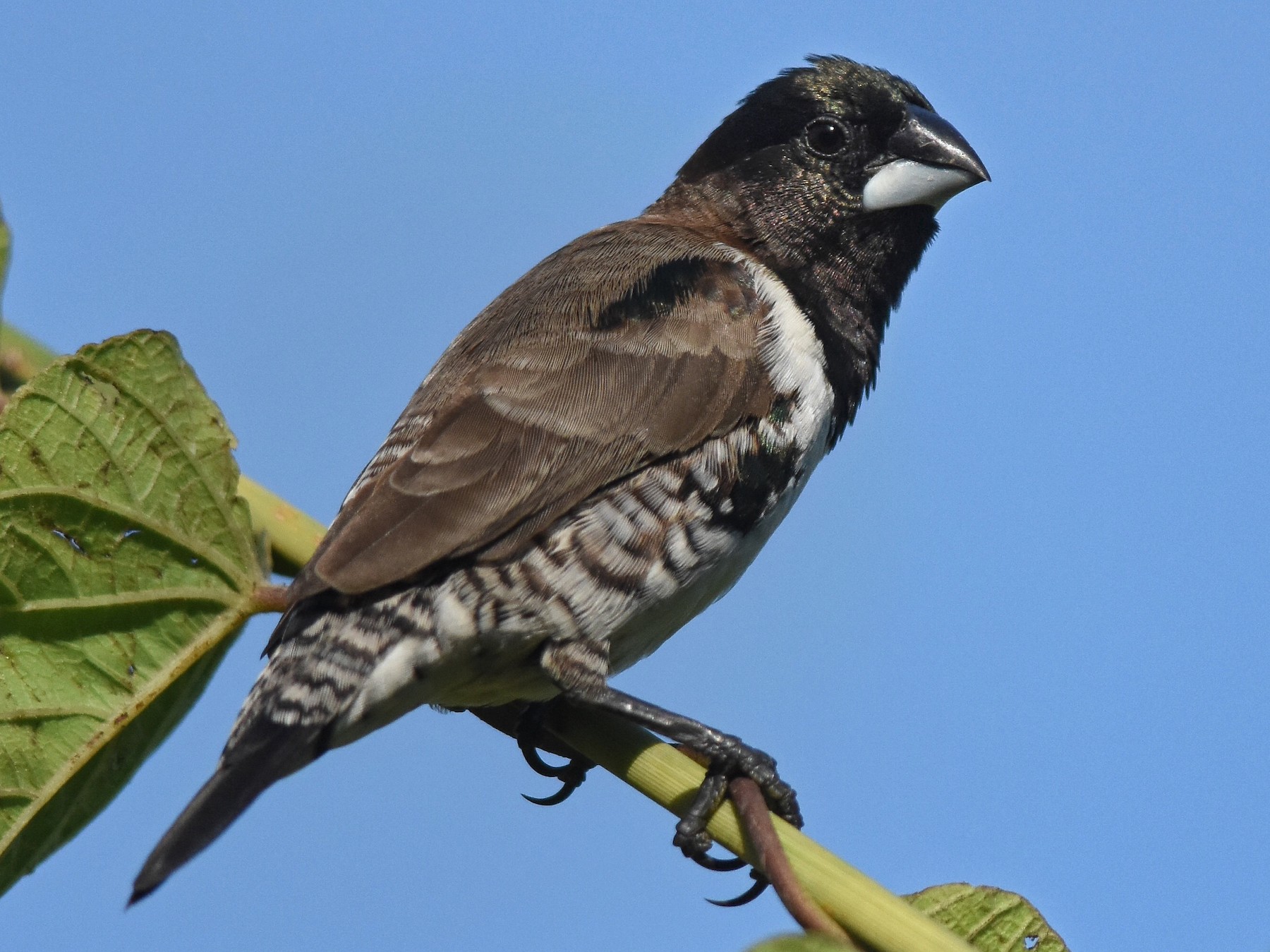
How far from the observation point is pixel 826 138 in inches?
161

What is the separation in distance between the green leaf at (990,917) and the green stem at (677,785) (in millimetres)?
401

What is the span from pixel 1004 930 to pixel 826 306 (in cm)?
192

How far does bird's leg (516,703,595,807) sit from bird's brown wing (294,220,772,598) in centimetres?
56

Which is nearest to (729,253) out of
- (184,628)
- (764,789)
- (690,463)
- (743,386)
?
(743,386)

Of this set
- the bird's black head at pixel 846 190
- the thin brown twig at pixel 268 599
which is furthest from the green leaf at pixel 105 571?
the bird's black head at pixel 846 190

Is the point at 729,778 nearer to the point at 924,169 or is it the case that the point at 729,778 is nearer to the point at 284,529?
the point at 284,529

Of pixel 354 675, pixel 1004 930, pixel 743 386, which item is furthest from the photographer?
pixel 743 386

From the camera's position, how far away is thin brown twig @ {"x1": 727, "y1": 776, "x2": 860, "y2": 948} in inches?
77.2

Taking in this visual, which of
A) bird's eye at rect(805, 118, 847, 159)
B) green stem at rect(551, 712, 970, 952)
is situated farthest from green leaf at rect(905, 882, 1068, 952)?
bird's eye at rect(805, 118, 847, 159)

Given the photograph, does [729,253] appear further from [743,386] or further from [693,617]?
[693,617]

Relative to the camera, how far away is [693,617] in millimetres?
3551

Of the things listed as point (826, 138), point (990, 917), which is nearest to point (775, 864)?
point (990, 917)

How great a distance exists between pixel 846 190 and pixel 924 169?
231 mm

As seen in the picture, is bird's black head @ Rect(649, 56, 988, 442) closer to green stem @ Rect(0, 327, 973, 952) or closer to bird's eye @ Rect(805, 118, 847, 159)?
bird's eye @ Rect(805, 118, 847, 159)
